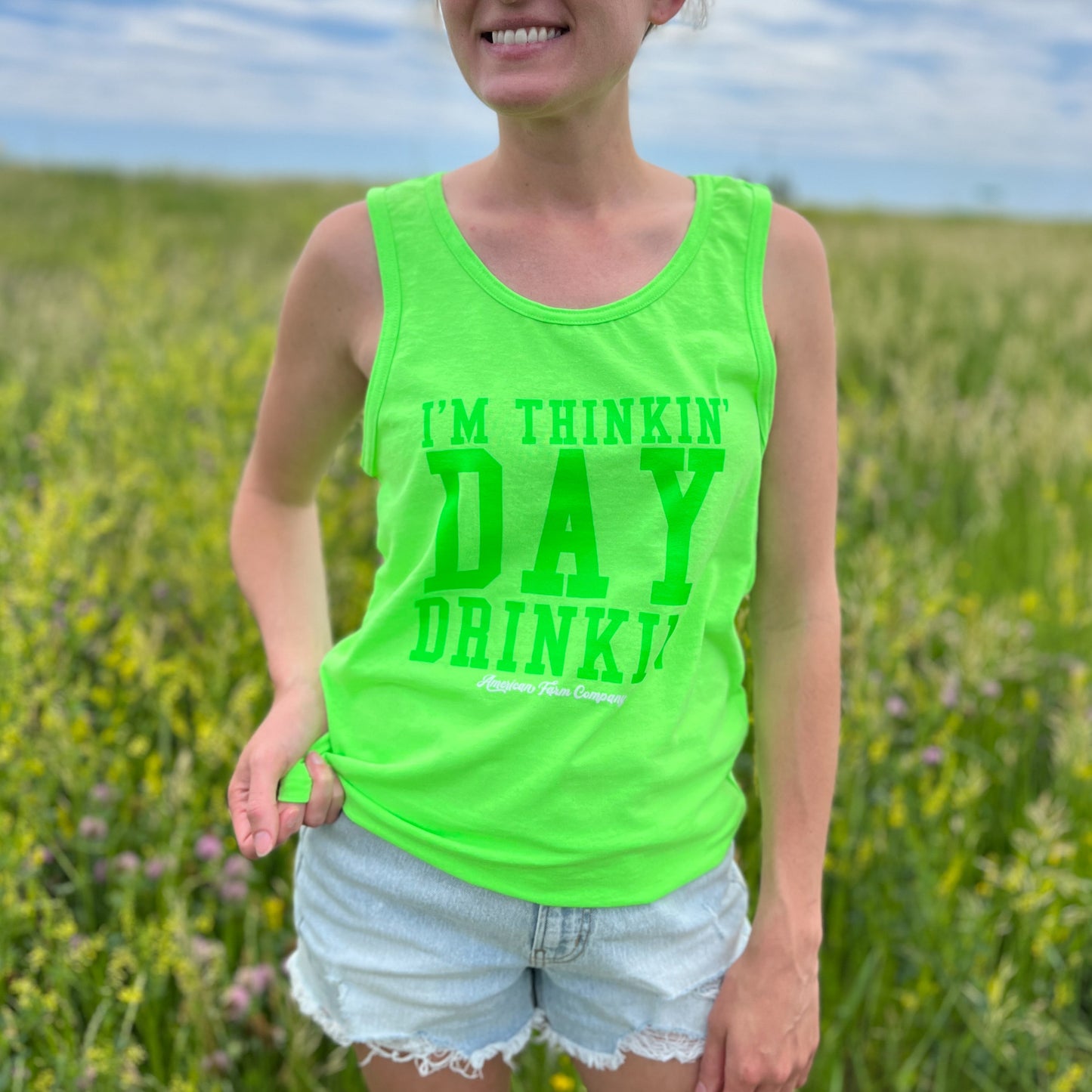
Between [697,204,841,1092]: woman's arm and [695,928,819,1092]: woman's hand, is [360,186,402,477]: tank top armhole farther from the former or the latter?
[695,928,819,1092]: woman's hand

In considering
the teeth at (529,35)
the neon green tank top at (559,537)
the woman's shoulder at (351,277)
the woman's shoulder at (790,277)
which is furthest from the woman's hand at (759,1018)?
the teeth at (529,35)

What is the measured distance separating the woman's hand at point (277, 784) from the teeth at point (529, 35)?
82cm

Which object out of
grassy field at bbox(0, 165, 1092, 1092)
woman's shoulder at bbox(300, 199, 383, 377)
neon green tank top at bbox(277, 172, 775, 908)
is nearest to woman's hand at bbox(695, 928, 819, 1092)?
neon green tank top at bbox(277, 172, 775, 908)

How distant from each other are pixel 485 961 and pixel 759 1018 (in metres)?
0.34

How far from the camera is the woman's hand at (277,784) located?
1.15 m

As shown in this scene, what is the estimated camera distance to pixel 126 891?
1956mm

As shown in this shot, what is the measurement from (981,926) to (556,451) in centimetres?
155

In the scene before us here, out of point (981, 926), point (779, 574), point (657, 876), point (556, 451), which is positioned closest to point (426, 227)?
point (556, 451)

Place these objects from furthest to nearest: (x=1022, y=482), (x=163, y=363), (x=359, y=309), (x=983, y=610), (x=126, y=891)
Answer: (x=1022, y=482) < (x=163, y=363) < (x=983, y=610) < (x=126, y=891) < (x=359, y=309)

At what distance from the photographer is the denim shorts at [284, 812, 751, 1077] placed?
118 centimetres

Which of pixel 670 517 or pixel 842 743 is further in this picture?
pixel 842 743

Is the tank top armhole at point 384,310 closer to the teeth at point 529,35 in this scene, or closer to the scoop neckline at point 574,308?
the scoop neckline at point 574,308

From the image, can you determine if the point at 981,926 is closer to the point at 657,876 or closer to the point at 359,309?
the point at 657,876

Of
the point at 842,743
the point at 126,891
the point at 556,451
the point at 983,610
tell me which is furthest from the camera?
the point at 983,610
